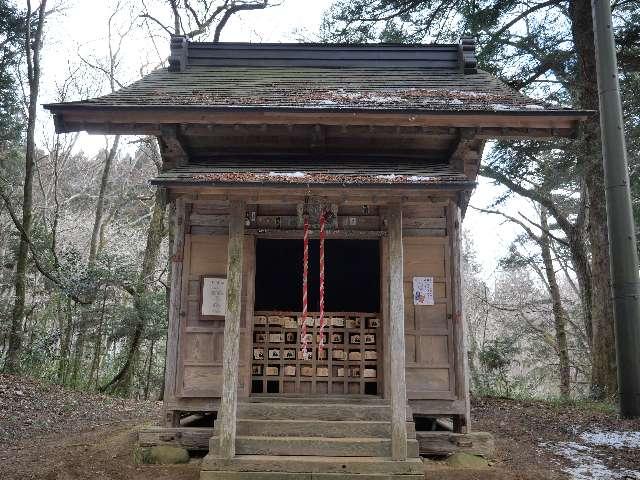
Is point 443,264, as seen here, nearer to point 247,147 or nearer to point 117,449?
point 247,147

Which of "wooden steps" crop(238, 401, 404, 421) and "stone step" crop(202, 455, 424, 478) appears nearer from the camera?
"stone step" crop(202, 455, 424, 478)

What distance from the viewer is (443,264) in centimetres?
664

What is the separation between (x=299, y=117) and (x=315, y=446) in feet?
12.2

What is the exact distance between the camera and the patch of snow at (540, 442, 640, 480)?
523 cm

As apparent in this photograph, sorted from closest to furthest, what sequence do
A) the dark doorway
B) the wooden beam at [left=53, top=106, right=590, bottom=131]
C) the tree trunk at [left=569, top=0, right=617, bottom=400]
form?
the wooden beam at [left=53, top=106, right=590, bottom=131] < the tree trunk at [left=569, top=0, right=617, bottom=400] < the dark doorway

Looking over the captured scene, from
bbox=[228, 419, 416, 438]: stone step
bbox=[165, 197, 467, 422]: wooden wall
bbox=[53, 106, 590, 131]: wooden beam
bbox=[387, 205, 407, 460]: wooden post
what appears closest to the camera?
bbox=[387, 205, 407, 460]: wooden post

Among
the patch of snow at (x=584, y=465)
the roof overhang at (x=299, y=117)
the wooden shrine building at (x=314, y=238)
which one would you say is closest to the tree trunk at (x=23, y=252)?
the wooden shrine building at (x=314, y=238)

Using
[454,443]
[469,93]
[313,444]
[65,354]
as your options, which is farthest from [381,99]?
[65,354]

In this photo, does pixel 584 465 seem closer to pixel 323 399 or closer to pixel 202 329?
pixel 323 399

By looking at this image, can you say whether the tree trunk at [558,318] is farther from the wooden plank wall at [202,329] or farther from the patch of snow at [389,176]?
the wooden plank wall at [202,329]

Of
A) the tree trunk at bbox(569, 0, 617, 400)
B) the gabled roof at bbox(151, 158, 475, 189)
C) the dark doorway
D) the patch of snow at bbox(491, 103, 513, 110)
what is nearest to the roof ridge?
the patch of snow at bbox(491, 103, 513, 110)

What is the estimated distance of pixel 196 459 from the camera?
6.11m

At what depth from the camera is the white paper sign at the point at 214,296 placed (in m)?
6.38

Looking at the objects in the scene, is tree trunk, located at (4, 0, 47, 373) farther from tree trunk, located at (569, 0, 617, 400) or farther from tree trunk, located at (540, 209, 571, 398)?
tree trunk, located at (540, 209, 571, 398)
